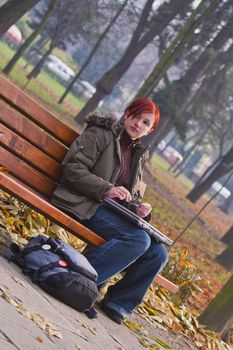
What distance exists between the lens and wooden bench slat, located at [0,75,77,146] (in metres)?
6.18

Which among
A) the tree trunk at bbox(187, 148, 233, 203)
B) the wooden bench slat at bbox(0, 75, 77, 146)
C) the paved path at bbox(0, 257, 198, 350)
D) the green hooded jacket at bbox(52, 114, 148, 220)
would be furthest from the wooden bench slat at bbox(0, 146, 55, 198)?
the tree trunk at bbox(187, 148, 233, 203)

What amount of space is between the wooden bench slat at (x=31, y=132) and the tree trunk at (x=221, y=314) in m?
3.20

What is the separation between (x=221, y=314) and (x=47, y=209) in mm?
→ 3763

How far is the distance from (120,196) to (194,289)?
3.55 metres

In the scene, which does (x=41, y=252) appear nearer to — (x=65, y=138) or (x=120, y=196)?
(x=120, y=196)

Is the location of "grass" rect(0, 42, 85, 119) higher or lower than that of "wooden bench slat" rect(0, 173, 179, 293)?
lower

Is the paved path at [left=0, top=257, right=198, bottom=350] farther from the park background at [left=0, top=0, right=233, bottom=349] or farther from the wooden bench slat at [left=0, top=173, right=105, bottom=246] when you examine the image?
the park background at [left=0, top=0, right=233, bottom=349]

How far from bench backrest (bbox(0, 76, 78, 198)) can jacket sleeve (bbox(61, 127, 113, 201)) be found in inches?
11.5

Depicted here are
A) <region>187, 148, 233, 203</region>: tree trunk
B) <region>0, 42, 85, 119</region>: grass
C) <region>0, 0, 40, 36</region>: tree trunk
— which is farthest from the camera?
<region>187, 148, 233, 203</region>: tree trunk

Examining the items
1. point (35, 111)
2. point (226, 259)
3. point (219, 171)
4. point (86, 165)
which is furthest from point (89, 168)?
point (219, 171)

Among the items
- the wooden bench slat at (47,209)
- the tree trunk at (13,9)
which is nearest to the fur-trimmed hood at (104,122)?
the wooden bench slat at (47,209)

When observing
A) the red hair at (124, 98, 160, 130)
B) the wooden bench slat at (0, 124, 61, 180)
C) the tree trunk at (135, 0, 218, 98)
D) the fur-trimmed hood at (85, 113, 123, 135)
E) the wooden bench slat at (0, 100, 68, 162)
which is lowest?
the wooden bench slat at (0, 124, 61, 180)

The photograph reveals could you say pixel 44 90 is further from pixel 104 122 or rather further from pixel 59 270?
pixel 59 270

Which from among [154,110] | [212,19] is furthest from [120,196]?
[212,19]
